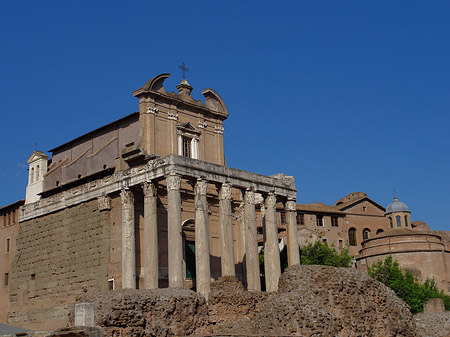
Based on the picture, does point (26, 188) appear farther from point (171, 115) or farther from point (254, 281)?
point (254, 281)

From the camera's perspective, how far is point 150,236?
30.3m

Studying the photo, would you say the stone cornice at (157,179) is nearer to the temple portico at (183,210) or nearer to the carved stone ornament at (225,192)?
the temple portico at (183,210)

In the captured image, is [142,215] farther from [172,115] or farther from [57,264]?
[172,115]

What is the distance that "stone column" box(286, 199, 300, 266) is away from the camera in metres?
35.4

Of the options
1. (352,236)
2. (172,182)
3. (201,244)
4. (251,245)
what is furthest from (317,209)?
(172,182)

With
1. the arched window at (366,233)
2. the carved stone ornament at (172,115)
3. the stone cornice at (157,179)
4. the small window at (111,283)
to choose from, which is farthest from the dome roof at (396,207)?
the small window at (111,283)

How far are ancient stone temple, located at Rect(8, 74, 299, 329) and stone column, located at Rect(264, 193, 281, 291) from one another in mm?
56

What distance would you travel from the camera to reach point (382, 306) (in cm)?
1969

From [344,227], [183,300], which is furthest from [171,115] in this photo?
[344,227]

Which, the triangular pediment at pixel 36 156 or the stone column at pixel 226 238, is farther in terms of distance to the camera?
the triangular pediment at pixel 36 156

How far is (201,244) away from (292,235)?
25.6ft

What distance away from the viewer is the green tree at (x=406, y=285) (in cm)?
3975

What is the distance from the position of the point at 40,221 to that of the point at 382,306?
24.4 m

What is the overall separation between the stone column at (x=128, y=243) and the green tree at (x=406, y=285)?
18.2 metres
